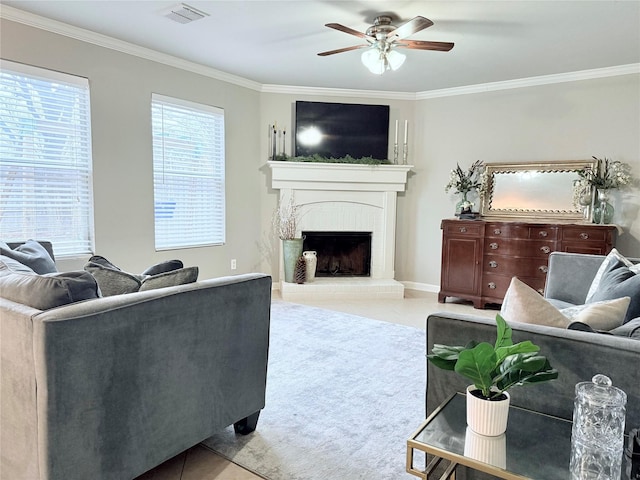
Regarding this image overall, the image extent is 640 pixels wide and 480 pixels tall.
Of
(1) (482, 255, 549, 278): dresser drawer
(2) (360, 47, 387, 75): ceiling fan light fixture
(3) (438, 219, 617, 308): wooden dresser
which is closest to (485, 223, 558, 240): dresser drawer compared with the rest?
(3) (438, 219, 617, 308): wooden dresser

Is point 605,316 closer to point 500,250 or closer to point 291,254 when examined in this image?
point 500,250

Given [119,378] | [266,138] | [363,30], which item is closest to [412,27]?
[363,30]

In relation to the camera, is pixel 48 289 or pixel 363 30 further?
pixel 363 30

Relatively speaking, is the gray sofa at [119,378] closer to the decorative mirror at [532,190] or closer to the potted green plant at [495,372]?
the potted green plant at [495,372]

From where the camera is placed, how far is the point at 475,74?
187 inches

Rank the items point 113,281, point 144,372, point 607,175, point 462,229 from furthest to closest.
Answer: point 462,229, point 607,175, point 113,281, point 144,372

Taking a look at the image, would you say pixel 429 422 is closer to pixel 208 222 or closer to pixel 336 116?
pixel 208 222

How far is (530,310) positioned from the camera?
1583 mm

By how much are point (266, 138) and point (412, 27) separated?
291cm

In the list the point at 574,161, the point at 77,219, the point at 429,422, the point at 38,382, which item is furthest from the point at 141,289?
the point at 574,161

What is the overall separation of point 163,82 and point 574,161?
4508 millimetres

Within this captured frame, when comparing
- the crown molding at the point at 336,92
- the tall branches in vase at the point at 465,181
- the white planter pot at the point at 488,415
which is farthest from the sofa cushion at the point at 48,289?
the tall branches in vase at the point at 465,181

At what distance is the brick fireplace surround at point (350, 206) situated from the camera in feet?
17.4

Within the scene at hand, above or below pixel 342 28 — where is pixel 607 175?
below
